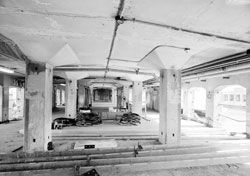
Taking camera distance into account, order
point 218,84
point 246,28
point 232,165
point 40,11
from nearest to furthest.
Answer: point 40,11
point 246,28
point 232,165
point 218,84

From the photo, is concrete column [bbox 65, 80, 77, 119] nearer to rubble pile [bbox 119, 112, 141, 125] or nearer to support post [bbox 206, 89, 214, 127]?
rubble pile [bbox 119, 112, 141, 125]

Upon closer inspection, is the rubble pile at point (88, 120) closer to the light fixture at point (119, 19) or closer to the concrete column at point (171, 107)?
the concrete column at point (171, 107)

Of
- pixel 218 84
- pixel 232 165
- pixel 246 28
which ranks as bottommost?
pixel 232 165

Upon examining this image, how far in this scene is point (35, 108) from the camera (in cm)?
366

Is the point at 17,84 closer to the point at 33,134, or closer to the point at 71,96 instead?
the point at 71,96

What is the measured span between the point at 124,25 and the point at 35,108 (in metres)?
3.22

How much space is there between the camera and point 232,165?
344 cm

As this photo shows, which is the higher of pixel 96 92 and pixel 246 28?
pixel 246 28

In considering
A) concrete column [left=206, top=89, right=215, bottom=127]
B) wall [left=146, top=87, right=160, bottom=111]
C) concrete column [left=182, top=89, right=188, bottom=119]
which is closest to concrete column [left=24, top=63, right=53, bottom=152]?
concrete column [left=206, top=89, right=215, bottom=127]

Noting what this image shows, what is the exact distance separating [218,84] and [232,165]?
512 centimetres

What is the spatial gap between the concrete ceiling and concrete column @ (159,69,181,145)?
1062mm

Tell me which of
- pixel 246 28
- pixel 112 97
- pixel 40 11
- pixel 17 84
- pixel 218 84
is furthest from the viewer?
pixel 112 97

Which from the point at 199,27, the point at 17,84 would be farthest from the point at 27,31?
the point at 17,84

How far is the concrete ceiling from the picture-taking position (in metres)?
1.73
